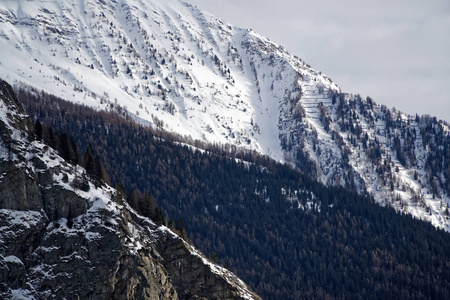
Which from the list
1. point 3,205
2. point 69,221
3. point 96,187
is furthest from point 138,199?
point 3,205

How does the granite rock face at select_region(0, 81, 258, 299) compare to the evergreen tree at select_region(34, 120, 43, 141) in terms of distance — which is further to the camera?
the evergreen tree at select_region(34, 120, 43, 141)

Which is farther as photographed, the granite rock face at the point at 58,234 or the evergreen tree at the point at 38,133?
the evergreen tree at the point at 38,133

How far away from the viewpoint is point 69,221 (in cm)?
8531

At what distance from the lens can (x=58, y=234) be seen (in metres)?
83.2

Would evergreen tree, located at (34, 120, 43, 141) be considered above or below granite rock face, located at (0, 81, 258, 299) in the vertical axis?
above

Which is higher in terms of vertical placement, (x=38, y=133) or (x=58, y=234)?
(x=38, y=133)

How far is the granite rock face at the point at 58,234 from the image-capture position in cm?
7944

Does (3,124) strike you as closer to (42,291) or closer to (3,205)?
(3,205)

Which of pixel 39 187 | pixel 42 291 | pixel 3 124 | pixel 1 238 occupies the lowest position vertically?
pixel 42 291

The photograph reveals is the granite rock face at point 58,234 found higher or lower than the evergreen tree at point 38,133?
lower

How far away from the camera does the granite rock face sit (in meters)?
79.4

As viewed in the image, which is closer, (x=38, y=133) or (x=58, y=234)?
(x=58, y=234)

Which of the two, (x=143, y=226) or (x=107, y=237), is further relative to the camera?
(x=143, y=226)

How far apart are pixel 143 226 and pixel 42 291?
82.6 feet
